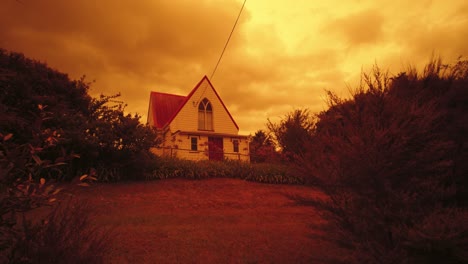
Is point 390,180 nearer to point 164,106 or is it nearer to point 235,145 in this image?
point 235,145

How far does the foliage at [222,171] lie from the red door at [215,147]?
17.6ft

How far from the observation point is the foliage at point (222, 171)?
42.4 feet

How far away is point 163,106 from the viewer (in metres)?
24.7

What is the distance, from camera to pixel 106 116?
12.5m

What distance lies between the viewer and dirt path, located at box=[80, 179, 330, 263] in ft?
18.6

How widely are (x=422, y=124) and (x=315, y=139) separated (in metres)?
1.82

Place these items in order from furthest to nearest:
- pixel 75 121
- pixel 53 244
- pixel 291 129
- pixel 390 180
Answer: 1. pixel 291 129
2. pixel 75 121
3. pixel 390 180
4. pixel 53 244

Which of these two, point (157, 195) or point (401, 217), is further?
point (157, 195)

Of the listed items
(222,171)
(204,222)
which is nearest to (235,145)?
(222,171)

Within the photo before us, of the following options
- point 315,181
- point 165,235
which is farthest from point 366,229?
point 165,235

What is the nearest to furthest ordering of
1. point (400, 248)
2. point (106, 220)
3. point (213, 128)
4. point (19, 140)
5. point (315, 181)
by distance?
point (400, 248) → point (315, 181) → point (106, 220) → point (19, 140) → point (213, 128)

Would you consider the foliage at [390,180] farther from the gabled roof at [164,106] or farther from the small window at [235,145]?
the gabled roof at [164,106]

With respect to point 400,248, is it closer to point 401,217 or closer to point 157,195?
point 401,217

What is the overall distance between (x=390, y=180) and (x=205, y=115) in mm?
18793
